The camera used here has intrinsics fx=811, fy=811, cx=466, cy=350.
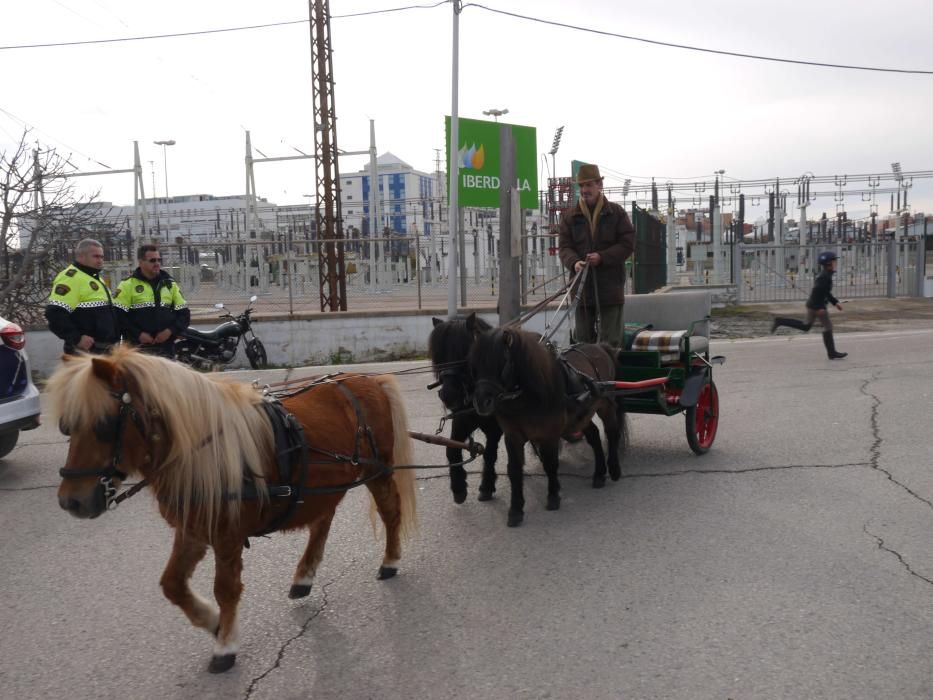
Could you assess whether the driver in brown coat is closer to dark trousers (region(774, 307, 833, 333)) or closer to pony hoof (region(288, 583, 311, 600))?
pony hoof (region(288, 583, 311, 600))

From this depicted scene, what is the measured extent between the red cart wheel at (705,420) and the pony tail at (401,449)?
305 cm

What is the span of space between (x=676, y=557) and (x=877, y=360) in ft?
28.8

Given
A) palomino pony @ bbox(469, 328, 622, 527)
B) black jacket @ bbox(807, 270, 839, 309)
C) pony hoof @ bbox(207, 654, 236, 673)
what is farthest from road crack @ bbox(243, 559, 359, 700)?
black jacket @ bbox(807, 270, 839, 309)

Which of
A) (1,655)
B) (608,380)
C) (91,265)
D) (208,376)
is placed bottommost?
(1,655)

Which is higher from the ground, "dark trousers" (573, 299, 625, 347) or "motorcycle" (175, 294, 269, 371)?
"dark trousers" (573, 299, 625, 347)

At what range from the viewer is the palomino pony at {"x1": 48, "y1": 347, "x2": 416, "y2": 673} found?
9.78 feet

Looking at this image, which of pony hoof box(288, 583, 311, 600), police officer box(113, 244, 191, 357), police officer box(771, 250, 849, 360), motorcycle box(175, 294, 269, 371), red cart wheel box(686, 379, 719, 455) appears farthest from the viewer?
police officer box(771, 250, 849, 360)

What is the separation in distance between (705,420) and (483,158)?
995 centimetres

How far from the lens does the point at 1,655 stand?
144 inches

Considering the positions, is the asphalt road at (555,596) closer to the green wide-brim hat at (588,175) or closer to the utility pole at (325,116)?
the green wide-brim hat at (588,175)

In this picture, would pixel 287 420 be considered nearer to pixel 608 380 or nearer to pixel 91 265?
pixel 608 380

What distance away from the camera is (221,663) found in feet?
11.3

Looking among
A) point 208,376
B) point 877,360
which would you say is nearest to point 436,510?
point 208,376

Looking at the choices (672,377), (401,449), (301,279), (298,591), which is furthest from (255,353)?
(301,279)
